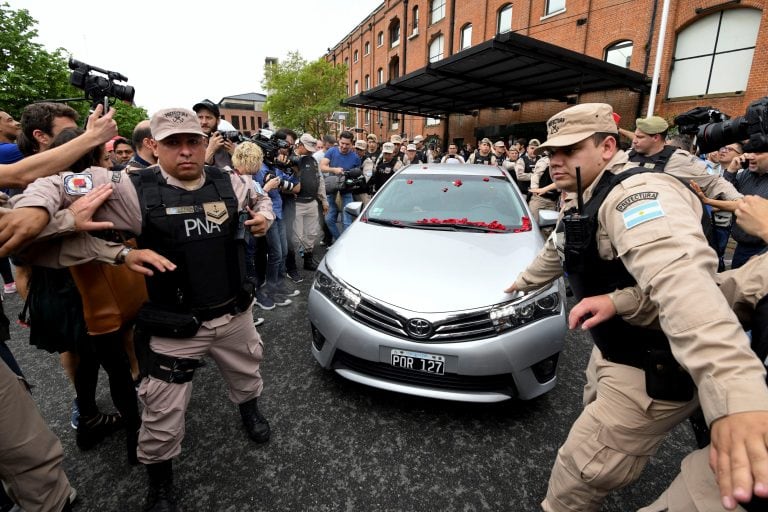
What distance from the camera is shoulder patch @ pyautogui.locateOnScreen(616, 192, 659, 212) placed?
1.09 metres

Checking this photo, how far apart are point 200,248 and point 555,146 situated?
5.40 ft

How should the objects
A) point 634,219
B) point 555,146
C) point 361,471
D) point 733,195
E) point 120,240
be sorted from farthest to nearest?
point 733,195, point 361,471, point 120,240, point 555,146, point 634,219

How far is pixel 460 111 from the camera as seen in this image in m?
18.9

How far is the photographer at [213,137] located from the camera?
3.30m

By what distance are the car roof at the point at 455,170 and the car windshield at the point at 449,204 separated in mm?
75

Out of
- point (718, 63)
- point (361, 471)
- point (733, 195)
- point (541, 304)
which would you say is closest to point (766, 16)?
point (718, 63)

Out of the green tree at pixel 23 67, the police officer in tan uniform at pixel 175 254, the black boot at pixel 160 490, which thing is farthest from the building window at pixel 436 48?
the black boot at pixel 160 490

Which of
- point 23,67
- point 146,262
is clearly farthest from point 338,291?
point 23,67

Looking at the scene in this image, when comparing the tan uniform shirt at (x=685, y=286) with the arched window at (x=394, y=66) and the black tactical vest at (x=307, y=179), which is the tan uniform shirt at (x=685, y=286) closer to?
the black tactical vest at (x=307, y=179)

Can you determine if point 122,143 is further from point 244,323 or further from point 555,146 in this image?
point 555,146

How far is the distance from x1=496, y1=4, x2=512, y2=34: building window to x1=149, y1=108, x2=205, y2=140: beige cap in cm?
1866

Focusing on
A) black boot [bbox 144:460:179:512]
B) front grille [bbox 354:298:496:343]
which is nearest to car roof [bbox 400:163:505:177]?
front grille [bbox 354:298:496:343]

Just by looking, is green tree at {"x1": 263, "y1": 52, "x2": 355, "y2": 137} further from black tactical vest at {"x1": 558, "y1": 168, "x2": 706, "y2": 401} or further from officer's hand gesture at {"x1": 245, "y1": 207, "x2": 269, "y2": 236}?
black tactical vest at {"x1": 558, "y1": 168, "x2": 706, "y2": 401}

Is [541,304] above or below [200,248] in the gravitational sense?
below
